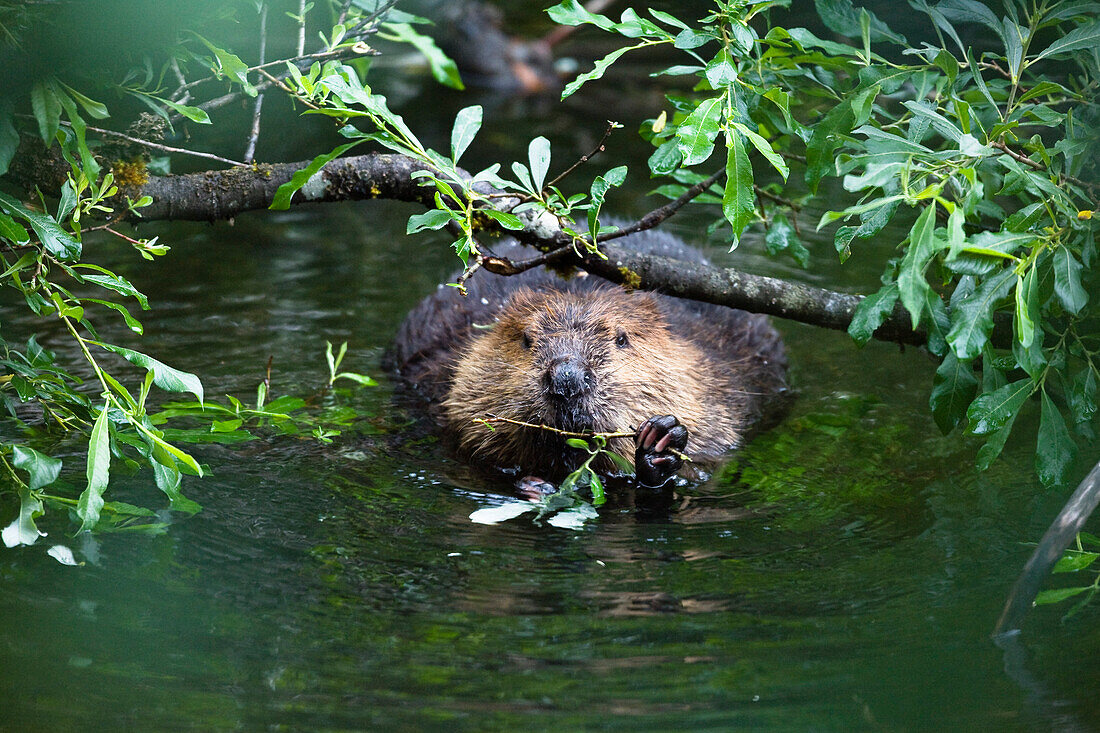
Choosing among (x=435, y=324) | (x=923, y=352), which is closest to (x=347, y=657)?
(x=435, y=324)

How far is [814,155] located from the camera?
315cm

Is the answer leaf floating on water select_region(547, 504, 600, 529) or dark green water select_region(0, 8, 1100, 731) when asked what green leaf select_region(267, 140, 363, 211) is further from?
leaf floating on water select_region(547, 504, 600, 529)

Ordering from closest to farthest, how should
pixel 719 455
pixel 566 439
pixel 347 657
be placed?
pixel 347 657, pixel 566 439, pixel 719 455

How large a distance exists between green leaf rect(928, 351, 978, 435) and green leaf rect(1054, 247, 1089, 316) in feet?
1.42

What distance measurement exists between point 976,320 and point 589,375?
163 centimetres

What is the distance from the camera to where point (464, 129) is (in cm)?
329

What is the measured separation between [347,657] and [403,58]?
32.1 feet

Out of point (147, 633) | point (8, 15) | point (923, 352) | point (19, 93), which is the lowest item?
point (147, 633)

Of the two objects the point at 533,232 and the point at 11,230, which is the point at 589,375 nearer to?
the point at 533,232

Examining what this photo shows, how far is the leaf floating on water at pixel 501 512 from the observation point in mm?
3625

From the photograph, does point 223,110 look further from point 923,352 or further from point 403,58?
point 923,352

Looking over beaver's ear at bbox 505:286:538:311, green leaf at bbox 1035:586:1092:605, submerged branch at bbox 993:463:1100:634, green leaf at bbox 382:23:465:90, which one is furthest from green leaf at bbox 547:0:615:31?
green leaf at bbox 1035:586:1092:605

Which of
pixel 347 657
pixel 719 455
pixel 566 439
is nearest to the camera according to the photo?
pixel 347 657

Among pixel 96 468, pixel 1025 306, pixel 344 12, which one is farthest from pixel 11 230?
pixel 1025 306
